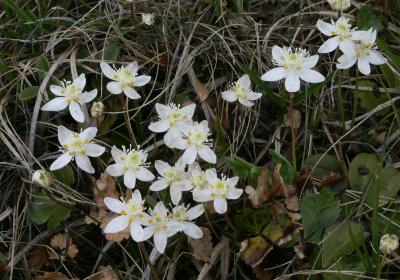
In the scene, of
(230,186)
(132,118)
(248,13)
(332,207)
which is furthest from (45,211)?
(248,13)

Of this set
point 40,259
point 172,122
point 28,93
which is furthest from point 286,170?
point 28,93

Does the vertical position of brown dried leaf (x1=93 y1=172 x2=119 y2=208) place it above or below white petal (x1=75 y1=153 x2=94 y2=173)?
below

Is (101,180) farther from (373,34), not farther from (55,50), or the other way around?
(373,34)

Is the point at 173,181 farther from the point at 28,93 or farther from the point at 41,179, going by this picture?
the point at 28,93

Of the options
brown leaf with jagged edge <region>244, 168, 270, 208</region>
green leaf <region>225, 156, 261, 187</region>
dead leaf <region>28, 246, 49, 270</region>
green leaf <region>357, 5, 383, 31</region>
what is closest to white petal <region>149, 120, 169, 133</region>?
green leaf <region>225, 156, 261, 187</region>

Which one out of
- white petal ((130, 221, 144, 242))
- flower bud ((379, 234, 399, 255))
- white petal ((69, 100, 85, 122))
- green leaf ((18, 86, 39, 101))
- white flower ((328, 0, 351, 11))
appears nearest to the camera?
flower bud ((379, 234, 399, 255))

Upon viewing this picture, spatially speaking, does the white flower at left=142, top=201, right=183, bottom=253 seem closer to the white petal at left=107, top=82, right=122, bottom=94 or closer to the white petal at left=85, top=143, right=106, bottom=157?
the white petal at left=85, top=143, right=106, bottom=157

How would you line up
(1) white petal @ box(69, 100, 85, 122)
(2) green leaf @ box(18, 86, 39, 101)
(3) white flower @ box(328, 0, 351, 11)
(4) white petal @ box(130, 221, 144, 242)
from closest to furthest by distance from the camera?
(4) white petal @ box(130, 221, 144, 242) → (1) white petal @ box(69, 100, 85, 122) → (3) white flower @ box(328, 0, 351, 11) → (2) green leaf @ box(18, 86, 39, 101)
